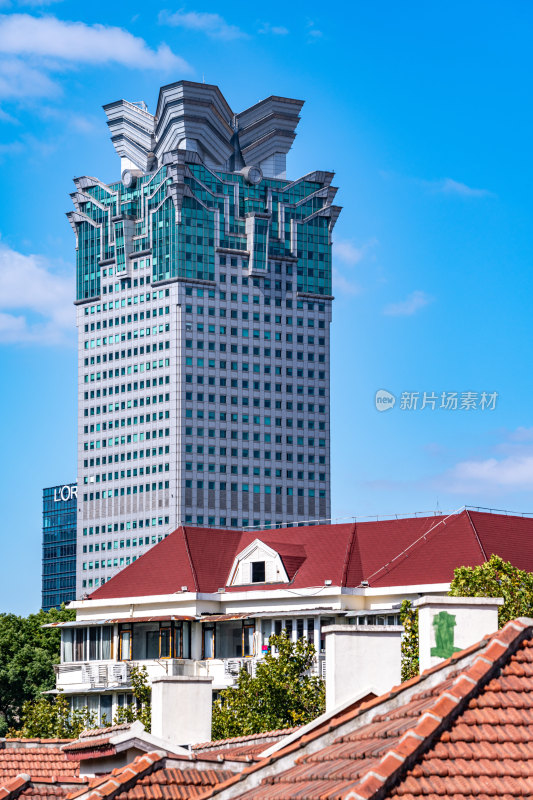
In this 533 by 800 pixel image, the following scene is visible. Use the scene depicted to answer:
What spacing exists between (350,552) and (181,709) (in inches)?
2253

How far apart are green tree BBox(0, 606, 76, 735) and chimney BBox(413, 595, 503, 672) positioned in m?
80.5

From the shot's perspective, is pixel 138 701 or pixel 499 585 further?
pixel 138 701

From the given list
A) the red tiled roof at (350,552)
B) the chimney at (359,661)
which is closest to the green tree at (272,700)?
the red tiled roof at (350,552)

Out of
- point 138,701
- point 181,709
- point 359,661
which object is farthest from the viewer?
point 138,701

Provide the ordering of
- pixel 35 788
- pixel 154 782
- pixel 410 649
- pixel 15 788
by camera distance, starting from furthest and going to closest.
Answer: pixel 410 649 → pixel 35 788 → pixel 15 788 → pixel 154 782

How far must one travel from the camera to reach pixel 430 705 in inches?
625

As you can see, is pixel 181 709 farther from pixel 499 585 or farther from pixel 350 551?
pixel 350 551

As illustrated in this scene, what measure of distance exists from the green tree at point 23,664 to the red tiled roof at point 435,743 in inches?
3220

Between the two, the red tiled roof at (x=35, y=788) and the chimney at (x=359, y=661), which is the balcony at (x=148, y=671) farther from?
the chimney at (x=359, y=661)

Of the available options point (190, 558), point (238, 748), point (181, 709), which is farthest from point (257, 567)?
point (181, 709)

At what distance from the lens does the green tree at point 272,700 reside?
197 feet

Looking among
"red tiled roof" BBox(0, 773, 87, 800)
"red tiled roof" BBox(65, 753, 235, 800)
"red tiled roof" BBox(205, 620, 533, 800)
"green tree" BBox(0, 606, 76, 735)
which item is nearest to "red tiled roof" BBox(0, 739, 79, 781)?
"red tiled roof" BBox(0, 773, 87, 800)

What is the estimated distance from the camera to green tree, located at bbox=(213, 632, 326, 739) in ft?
197

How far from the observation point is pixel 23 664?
100500mm
